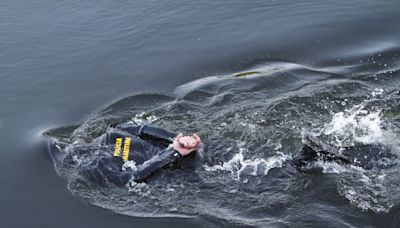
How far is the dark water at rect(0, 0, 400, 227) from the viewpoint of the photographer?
5934 millimetres

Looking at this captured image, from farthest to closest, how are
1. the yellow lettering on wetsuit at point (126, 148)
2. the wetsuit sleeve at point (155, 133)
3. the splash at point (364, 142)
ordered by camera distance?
the wetsuit sleeve at point (155, 133), the yellow lettering on wetsuit at point (126, 148), the splash at point (364, 142)

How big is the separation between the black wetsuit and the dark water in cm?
20

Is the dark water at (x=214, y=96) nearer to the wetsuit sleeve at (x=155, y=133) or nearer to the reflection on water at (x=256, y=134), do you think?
the reflection on water at (x=256, y=134)

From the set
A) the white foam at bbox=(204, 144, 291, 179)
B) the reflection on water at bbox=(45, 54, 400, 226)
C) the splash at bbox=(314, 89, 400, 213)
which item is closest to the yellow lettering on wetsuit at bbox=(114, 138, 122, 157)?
the reflection on water at bbox=(45, 54, 400, 226)

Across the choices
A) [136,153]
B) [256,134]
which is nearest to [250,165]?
[256,134]

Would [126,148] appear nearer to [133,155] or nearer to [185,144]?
[133,155]

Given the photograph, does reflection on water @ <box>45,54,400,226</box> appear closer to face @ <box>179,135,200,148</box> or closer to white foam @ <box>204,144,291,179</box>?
white foam @ <box>204,144,291,179</box>

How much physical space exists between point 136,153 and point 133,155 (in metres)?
0.06

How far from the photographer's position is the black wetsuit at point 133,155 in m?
6.17

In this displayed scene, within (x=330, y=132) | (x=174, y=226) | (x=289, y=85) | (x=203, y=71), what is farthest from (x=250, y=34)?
(x=174, y=226)

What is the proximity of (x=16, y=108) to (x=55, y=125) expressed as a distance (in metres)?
1.04

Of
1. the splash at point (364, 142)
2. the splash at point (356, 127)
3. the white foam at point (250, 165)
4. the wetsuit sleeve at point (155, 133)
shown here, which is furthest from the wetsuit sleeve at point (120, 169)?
the splash at point (356, 127)

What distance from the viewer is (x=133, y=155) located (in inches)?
256

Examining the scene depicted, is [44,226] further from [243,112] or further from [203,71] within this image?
[203,71]
